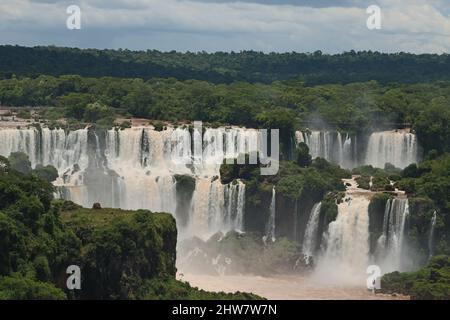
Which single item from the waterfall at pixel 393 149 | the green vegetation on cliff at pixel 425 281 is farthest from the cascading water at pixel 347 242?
the waterfall at pixel 393 149

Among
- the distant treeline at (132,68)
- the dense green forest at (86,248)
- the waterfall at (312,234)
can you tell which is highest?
the distant treeline at (132,68)

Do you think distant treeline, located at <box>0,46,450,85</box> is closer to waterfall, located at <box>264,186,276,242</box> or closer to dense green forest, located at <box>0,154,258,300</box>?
waterfall, located at <box>264,186,276,242</box>

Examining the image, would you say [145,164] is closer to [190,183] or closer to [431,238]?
→ [190,183]

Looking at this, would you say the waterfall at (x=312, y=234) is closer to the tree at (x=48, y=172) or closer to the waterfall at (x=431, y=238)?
the waterfall at (x=431, y=238)

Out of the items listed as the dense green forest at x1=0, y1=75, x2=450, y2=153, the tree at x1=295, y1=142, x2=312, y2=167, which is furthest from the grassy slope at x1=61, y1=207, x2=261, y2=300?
the dense green forest at x1=0, y1=75, x2=450, y2=153

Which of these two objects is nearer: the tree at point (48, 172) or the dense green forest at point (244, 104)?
the tree at point (48, 172)

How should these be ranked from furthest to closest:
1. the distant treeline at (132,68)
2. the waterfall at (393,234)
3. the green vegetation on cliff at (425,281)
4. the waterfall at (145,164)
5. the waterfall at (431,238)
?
1. the distant treeline at (132,68)
2. the waterfall at (145,164)
3. the waterfall at (393,234)
4. the waterfall at (431,238)
5. the green vegetation on cliff at (425,281)

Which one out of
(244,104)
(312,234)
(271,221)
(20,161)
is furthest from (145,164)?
(312,234)
